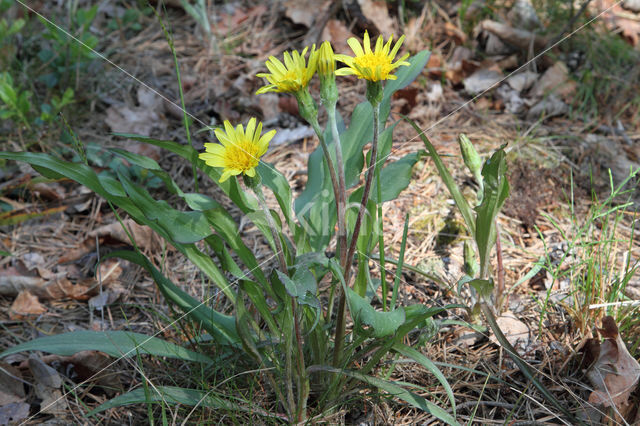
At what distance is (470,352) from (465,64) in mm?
1677

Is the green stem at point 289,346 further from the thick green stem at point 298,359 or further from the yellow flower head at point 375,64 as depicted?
the yellow flower head at point 375,64

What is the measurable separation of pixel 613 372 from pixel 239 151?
1.02m

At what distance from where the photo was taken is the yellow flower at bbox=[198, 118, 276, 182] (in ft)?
3.48

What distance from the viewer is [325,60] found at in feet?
3.44

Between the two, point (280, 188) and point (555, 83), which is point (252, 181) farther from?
point (555, 83)

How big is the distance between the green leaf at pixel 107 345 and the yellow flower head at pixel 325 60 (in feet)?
2.50

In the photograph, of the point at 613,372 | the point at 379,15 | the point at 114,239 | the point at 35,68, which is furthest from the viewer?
the point at 379,15

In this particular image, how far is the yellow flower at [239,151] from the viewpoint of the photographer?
1062mm

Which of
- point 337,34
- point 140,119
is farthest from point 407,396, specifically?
point 337,34

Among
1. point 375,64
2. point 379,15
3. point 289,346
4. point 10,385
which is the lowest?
point 10,385

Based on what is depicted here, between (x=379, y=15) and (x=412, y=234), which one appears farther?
(x=379, y=15)

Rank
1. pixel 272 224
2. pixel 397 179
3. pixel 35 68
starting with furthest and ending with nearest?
pixel 35 68 < pixel 397 179 < pixel 272 224

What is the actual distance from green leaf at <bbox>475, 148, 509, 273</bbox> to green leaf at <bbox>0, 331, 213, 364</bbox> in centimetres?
79

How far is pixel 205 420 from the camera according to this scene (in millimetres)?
1231
